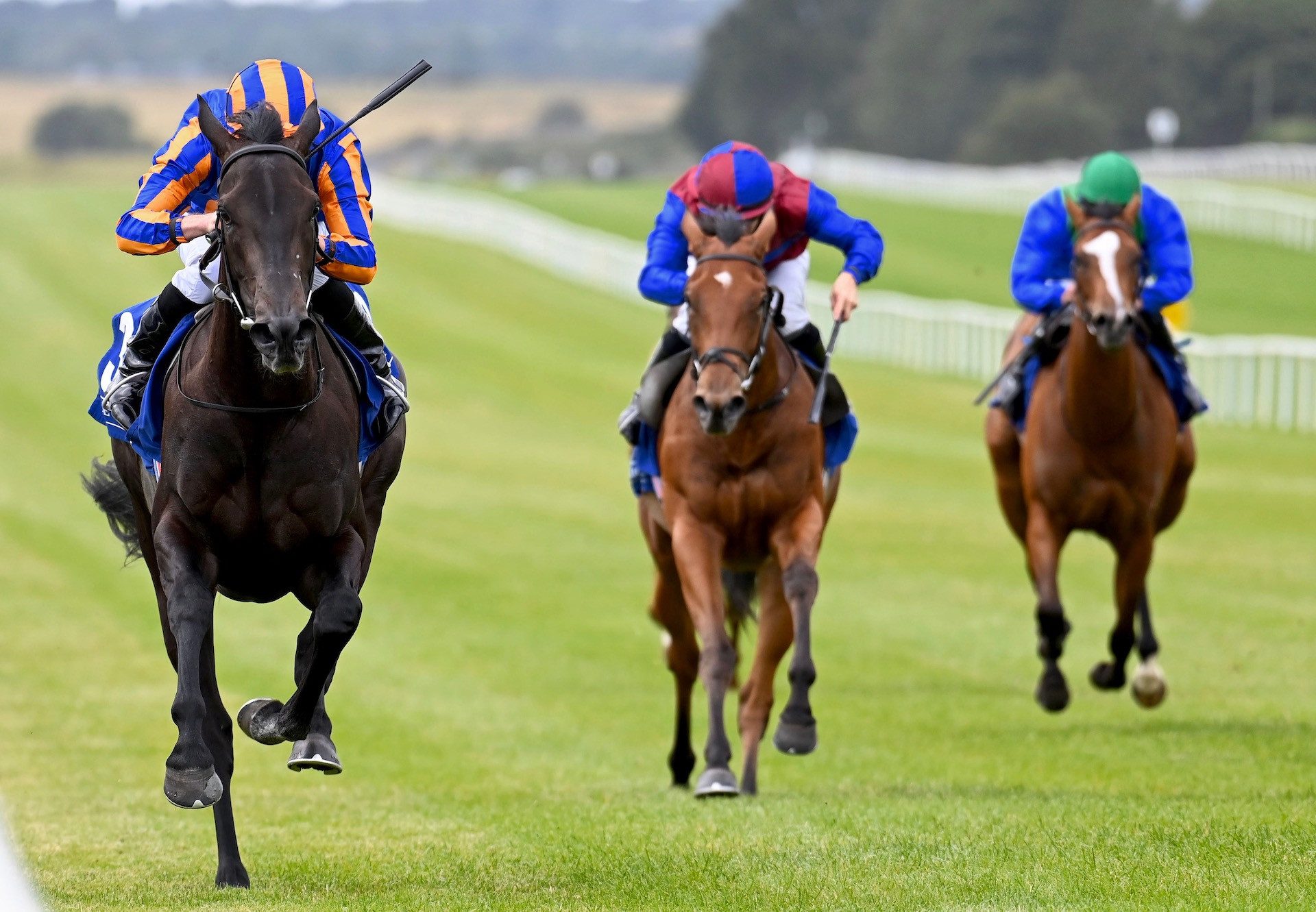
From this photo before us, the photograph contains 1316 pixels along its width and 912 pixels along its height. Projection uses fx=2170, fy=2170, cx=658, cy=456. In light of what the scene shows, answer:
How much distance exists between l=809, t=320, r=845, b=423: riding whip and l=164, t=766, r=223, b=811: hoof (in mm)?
3354

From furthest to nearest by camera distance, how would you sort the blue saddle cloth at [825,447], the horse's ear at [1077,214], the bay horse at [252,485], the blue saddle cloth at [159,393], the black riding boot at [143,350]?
the horse's ear at [1077,214], the blue saddle cloth at [825,447], the black riding boot at [143,350], the blue saddle cloth at [159,393], the bay horse at [252,485]

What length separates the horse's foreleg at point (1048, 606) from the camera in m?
10.7

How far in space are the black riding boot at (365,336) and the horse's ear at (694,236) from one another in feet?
4.89

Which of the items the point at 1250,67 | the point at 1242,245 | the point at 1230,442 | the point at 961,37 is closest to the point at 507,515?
the point at 1230,442

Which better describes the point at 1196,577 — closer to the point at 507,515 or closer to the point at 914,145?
the point at 507,515

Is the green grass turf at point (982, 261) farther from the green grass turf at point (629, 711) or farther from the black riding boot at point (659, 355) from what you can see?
the black riding boot at point (659, 355)

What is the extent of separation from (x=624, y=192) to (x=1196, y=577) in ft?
153

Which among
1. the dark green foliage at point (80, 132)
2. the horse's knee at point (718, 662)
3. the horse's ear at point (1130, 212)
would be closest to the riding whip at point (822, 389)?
the horse's knee at point (718, 662)

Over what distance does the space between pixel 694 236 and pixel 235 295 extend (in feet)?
9.23

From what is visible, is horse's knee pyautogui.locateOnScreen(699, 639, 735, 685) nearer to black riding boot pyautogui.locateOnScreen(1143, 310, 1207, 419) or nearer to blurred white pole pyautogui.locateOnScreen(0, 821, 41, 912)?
blurred white pole pyautogui.locateOnScreen(0, 821, 41, 912)

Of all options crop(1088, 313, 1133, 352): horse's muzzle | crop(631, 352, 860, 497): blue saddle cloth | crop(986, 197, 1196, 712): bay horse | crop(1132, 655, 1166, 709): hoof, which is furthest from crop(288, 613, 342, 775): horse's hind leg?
crop(1132, 655, 1166, 709): hoof

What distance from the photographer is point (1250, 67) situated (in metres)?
82.0

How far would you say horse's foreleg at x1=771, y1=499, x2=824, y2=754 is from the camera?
27.4 feet

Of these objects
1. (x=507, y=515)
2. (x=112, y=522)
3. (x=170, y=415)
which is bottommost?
(x=507, y=515)
